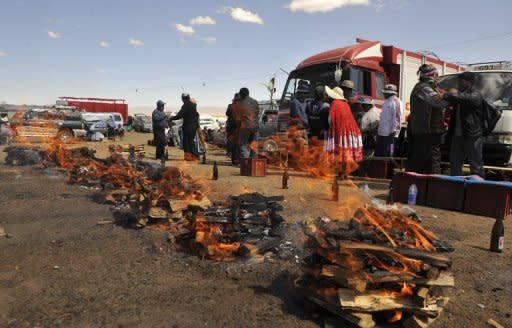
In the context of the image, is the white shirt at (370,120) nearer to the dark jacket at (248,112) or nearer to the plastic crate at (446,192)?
the dark jacket at (248,112)

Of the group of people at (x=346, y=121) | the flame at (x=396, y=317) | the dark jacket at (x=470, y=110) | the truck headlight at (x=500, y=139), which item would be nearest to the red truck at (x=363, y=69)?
the group of people at (x=346, y=121)

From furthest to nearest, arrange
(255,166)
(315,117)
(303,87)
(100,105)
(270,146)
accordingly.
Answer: (100,105) < (270,146) < (303,87) < (315,117) < (255,166)

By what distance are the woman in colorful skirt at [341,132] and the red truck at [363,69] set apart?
370 cm

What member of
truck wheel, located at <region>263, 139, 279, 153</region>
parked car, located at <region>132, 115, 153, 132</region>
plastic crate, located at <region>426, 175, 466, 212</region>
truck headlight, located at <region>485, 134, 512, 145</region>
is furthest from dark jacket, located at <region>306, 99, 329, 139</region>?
parked car, located at <region>132, 115, 153, 132</region>

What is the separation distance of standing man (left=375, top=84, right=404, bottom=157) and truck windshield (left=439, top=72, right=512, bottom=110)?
1994 millimetres

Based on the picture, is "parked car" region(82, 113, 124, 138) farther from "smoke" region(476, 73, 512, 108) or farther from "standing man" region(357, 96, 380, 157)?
"smoke" region(476, 73, 512, 108)

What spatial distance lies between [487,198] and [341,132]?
9.17 feet

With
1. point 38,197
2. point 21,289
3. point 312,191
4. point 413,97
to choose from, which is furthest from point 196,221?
point 413,97

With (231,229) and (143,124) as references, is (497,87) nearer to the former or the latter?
(231,229)

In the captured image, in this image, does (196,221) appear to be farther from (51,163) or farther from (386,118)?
(51,163)

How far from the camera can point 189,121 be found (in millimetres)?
12492

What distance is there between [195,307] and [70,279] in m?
1.55

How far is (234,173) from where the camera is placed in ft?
36.6

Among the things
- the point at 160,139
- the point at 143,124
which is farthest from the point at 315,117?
the point at 143,124
